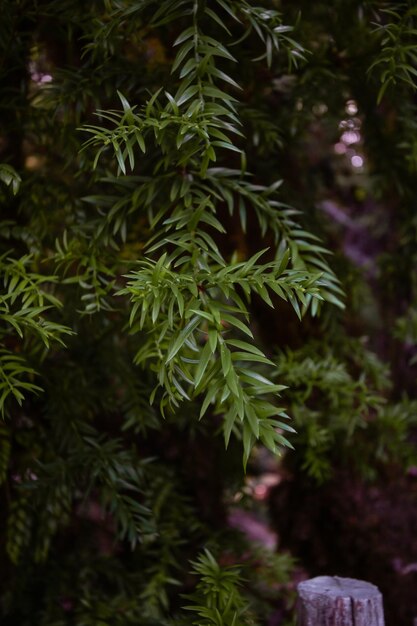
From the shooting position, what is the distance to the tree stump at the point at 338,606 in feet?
3.65

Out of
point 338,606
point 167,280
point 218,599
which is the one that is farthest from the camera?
point 218,599

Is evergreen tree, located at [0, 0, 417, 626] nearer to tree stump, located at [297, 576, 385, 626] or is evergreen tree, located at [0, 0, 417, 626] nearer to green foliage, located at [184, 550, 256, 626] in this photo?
green foliage, located at [184, 550, 256, 626]

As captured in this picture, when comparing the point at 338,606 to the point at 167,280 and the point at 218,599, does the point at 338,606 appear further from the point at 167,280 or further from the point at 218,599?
the point at 167,280

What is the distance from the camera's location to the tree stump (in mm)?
1113

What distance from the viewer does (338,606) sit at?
1116 millimetres

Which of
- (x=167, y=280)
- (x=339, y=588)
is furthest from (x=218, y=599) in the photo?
(x=167, y=280)

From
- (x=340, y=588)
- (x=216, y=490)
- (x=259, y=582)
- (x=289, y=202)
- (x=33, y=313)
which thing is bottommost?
(x=259, y=582)

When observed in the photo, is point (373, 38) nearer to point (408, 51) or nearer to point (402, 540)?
point (408, 51)

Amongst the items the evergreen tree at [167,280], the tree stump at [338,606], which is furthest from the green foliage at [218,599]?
the tree stump at [338,606]

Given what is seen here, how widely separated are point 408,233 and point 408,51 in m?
0.84

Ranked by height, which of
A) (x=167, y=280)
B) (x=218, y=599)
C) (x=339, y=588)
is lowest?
(x=218, y=599)

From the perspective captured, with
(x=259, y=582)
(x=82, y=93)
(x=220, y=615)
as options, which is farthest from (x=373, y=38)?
(x=259, y=582)

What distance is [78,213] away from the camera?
1.50 m

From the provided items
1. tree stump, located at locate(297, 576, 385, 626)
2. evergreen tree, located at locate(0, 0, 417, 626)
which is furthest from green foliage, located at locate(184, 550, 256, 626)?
tree stump, located at locate(297, 576, 385, 626)
